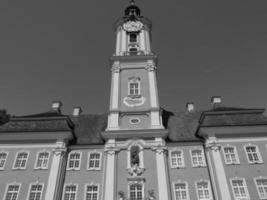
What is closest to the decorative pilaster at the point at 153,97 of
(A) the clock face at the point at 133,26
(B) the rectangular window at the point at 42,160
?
(A) the clock face at the point at 133,26

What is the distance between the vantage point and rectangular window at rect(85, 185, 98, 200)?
23.7 metres

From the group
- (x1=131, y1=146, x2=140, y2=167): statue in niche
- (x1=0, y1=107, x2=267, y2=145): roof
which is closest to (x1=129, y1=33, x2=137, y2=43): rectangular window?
(x1=0, y1=107, x2=267, y2=145): roof

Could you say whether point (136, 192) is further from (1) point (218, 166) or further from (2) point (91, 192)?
(1) point (218, 166)

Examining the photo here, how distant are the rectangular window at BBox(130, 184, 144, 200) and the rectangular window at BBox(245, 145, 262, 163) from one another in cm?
1073

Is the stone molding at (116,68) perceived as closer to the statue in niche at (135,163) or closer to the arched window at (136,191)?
the statue in niche at (135,163)

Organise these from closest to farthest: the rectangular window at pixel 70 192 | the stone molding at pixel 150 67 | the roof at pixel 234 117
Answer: the rectangular window at pixel 70 192, the roof at pixel 234 117, the stone molding at pixel 150 67

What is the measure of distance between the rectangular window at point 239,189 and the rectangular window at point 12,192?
64.0ft

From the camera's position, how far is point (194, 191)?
76.8 ft

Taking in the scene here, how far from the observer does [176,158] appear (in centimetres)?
2605

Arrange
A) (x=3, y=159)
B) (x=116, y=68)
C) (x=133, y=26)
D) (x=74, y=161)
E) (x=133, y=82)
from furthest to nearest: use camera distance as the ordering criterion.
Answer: (x=133, y=26) → (x=116, y=68) → (x=133, y=82) → (x=74, y=161) → (x=3, y=159)

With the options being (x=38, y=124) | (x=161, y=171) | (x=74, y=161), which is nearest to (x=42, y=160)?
(x=74, y=161)

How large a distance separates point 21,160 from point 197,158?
57.9ft

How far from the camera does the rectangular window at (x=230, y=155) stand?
24688mm

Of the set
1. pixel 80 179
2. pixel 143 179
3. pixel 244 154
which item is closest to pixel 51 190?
pixel 80 179
